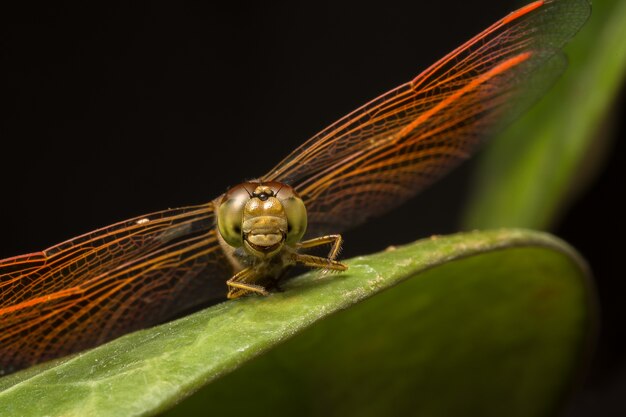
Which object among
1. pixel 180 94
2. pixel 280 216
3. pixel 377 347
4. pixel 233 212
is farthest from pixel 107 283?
pixel 180 94

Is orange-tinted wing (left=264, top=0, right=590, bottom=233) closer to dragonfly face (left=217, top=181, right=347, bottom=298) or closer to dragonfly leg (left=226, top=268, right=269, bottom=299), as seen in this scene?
dragonfly face (left=217, top=181, right=347, bottom=298)

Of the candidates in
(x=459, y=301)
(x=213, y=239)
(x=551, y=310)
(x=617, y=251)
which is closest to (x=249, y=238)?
(x=213, y=239)

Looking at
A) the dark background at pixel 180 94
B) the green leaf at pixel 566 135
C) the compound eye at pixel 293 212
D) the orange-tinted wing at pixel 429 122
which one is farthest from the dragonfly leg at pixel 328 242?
the dark background at pixel 180 94

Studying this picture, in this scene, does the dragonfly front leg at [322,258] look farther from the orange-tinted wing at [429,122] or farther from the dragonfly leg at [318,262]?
the orange-tinted wing at [429,122]

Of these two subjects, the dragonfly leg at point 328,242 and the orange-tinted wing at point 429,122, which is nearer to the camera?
the dragonfly leg at point 328,242

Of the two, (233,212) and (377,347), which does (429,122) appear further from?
(377,347)

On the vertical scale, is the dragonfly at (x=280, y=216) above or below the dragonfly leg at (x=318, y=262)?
above
